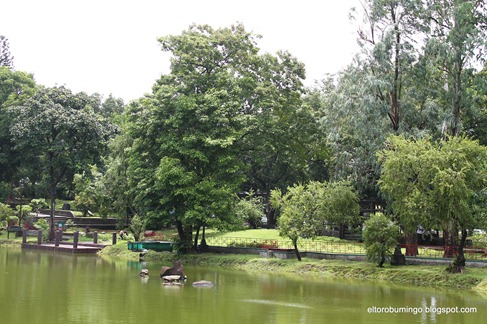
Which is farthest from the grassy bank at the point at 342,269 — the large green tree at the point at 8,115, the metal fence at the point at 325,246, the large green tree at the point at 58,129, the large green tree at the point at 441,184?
the large green tree at the point at 8,115

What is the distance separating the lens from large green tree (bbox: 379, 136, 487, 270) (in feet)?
100.0

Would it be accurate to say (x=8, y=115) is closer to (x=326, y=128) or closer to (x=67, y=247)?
(x=67, y=247)

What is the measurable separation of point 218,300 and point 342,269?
44.3ft

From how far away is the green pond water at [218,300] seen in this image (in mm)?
20188

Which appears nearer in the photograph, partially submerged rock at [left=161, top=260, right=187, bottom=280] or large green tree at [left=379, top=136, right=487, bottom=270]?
large green tree at [left=379, top=136, right=487, bottom=270]

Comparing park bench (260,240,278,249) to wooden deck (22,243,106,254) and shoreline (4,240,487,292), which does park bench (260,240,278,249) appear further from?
wooden deck (22,243,106,254)

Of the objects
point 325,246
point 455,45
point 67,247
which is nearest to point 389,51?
point 455,45

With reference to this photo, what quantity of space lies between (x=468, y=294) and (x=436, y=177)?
6.65 meters

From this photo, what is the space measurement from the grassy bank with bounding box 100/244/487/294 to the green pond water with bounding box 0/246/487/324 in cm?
183

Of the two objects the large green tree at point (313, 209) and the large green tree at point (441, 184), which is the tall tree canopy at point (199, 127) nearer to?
the large green tree at point (313, 209)

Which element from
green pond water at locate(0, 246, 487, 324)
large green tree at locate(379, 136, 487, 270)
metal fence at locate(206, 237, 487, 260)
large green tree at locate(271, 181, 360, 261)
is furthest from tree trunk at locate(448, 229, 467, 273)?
large green tree at locate(271, 181, 360, 261)

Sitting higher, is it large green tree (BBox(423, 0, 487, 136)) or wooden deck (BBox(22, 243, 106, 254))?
large green tree (BBox(423, 0, 487, 136))

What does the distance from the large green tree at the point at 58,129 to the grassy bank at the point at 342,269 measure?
20.8 m

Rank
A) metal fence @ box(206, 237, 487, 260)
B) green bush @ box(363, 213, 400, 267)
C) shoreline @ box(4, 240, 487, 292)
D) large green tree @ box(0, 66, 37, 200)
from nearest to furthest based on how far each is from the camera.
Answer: shoreline @ box(4, 240, 487, 292) < green bush @ box(363, 213, 400, 267) < metal fence @ box(206, 237, 487, 260) < large green tree @ box(0, 66, 37, 200)
